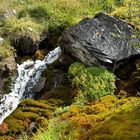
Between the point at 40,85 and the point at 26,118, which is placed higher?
the point at 26,118

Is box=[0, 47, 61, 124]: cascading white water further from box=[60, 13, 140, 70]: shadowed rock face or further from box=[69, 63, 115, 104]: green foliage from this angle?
box=[69, 63, 115, 104]: green foliage

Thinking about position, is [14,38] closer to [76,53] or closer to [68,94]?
[76,53]

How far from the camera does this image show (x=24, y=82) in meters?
18.8

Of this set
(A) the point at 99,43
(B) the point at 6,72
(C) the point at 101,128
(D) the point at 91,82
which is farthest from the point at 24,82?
(C) the point at 101,128

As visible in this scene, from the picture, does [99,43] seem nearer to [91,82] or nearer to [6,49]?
[91,82]

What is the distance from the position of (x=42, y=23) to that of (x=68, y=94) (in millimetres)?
8704

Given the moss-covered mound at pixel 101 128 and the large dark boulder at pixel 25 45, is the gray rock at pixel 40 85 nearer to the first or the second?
the large dark boulder at pixel 25 45

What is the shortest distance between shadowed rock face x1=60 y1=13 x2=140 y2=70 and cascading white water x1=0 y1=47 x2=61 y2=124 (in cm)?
170

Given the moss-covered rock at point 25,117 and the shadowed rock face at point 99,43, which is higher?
the shadowed rock face at point 99,43

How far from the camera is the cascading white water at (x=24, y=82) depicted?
17516 millimetres

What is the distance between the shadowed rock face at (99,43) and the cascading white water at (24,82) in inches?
66.9

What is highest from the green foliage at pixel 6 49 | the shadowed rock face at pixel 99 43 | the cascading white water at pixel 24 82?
the shadowed rock face at pixel 99 43

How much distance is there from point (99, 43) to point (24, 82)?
3897 millimetres

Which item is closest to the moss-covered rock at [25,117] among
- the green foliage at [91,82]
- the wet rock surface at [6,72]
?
the green foliage at [91,82]
